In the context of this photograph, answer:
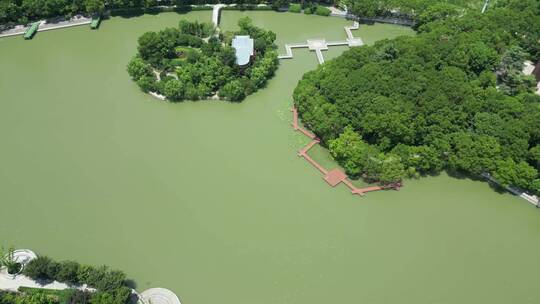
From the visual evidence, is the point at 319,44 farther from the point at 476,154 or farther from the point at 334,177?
the point at 476,154

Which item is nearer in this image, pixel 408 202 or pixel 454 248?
pixel 454 248

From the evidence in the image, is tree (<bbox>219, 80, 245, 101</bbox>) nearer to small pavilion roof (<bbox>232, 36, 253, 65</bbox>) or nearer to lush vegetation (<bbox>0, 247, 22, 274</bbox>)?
small pavilion roof (<bbox>232, 36, 253, 65</bbox>)

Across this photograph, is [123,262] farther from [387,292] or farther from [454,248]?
[454,248]

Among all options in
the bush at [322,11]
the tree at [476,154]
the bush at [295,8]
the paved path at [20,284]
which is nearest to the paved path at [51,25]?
the bush at [295,8]

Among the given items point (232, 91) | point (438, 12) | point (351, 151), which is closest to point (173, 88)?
point (232, 91)

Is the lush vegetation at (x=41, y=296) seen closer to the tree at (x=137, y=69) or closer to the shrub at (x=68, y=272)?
the shrub at (x=68, y=272)

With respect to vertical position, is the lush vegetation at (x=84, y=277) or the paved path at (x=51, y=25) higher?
the paved path at (x=51, y=25)

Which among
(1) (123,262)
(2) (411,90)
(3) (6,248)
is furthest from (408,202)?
(3) (6,248)
